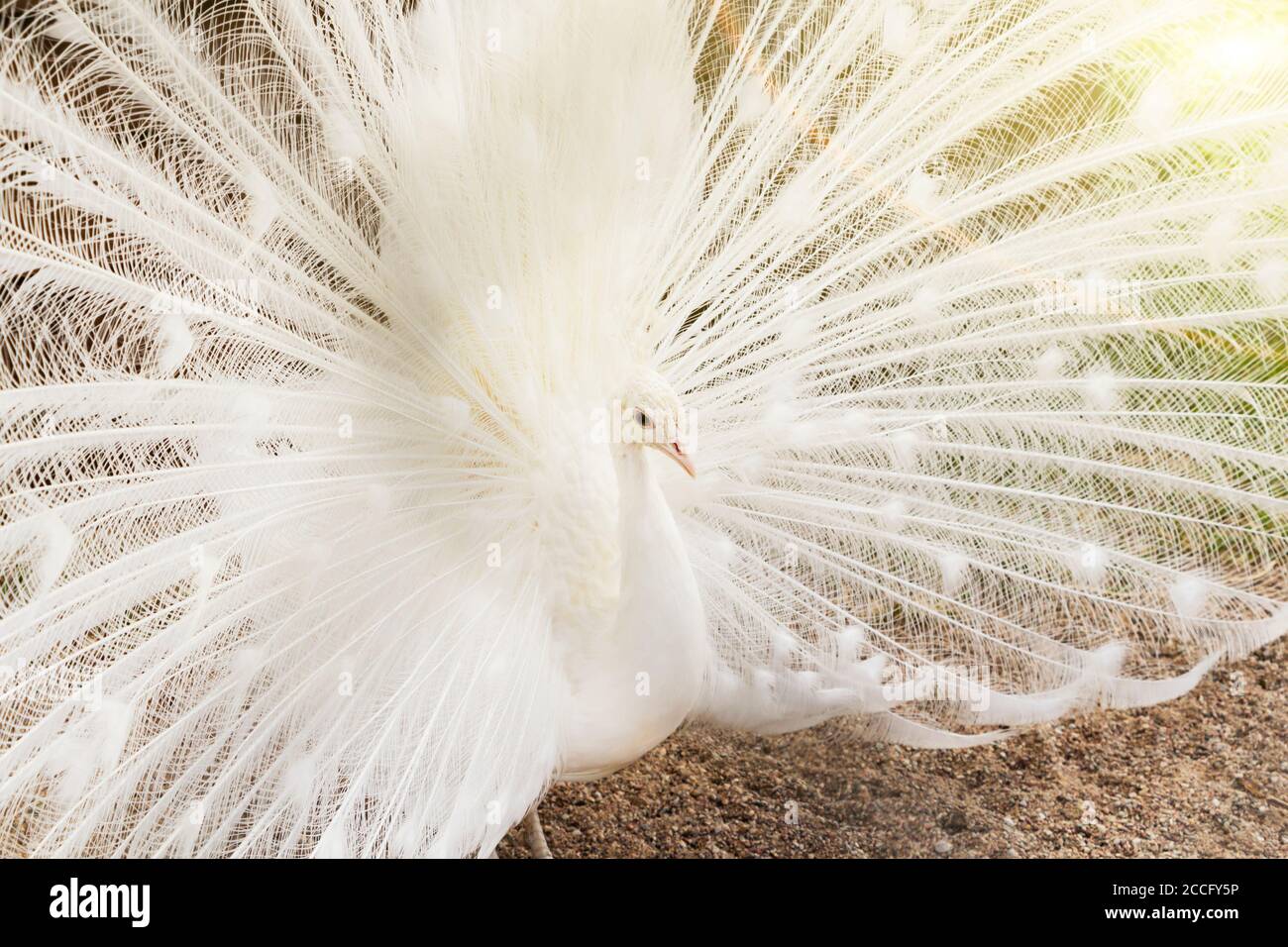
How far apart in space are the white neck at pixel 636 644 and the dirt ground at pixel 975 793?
594mm

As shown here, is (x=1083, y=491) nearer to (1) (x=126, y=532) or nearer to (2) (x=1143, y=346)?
(2) (x=1143, y=346)

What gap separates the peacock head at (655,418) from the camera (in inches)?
75.8

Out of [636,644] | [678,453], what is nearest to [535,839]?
[636,644]

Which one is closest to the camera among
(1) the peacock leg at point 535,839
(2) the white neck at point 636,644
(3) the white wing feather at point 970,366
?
(2) the white neck at point 636,644

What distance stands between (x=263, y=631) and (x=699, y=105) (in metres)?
1.33

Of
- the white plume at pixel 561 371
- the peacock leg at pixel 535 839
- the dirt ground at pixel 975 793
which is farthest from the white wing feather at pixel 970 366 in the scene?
the peacock leg at pixel 535 839

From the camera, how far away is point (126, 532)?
1.92m

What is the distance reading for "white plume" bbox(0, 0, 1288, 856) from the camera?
6.11 ft

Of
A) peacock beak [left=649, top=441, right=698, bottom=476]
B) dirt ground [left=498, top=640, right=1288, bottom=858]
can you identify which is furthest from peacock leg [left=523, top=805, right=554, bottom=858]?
peacock beak [left=649, top=441, right=698, bottom=476]

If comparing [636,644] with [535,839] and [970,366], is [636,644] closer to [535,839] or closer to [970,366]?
[535,839]

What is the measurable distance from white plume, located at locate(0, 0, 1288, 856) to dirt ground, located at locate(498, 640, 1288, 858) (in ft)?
0.94

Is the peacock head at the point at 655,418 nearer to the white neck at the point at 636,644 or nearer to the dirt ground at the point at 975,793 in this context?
the white neck at the point at 636,644

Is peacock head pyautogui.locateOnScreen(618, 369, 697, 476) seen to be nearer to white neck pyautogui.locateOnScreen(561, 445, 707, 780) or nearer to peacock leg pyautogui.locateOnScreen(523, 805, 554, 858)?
white neck pyautogui.locateOnScreen(561, 445, 707, 780)
